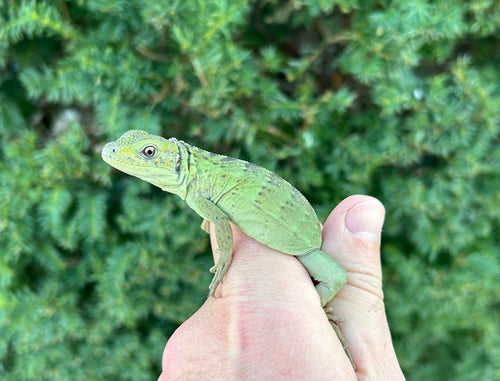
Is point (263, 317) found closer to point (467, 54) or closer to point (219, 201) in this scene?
point (219, 201)

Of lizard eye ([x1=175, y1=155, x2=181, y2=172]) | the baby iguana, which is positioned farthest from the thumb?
lizard eye ([x1=175, y1=155, x2=181, y2=172])

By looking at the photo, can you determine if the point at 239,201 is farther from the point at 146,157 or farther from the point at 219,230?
the point at 146,157

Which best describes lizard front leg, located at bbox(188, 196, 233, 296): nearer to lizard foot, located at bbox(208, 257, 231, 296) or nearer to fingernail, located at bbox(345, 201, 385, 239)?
lizard foot, located at bbox(208, 257, 231, 296)

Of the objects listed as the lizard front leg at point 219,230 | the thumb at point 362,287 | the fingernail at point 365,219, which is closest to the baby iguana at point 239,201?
the lizard front leg at point 219,230

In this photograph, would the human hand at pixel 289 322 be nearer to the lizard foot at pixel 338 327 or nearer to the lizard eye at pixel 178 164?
the lizard foot at pixel 338 327

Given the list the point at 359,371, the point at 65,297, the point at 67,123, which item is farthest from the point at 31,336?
the point at 359,371

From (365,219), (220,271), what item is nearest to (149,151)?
(220,271)

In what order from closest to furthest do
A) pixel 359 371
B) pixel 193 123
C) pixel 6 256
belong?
pixel 359 371, pixel 6 256, pixel 193 123
